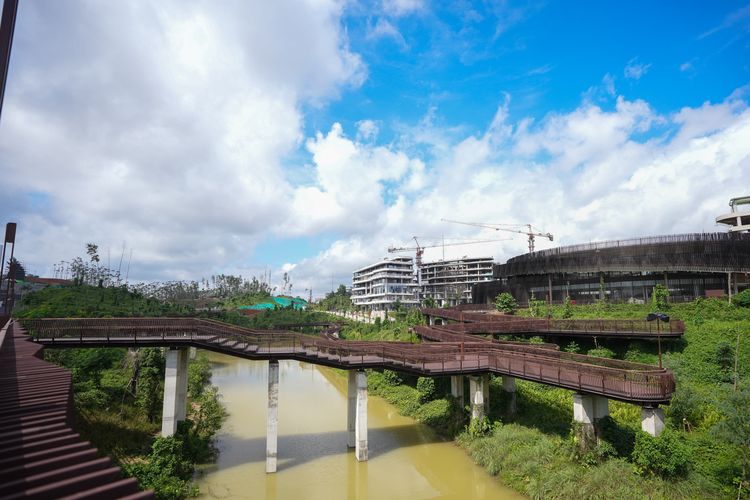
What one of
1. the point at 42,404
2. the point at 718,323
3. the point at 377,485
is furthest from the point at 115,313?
the point at 718,323

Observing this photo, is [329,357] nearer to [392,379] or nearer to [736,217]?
[392,379]

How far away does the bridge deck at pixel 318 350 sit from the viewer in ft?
72.4

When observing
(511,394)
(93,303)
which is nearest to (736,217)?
(511,394)

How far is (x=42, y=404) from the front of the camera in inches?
326

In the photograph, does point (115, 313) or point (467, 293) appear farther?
point (467, 293)

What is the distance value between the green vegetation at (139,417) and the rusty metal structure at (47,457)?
48.2 ft

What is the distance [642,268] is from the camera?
165 feet

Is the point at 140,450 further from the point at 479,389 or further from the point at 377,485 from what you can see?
the point at 479,389

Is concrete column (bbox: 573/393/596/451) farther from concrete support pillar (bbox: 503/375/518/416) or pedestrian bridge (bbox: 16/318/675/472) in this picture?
concrete support pillar (bbox: 503/375/518/416)

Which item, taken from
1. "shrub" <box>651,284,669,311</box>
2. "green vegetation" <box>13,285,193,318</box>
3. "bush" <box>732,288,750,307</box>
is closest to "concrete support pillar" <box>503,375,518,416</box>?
"shrub" <box>651,284,669,311</box>

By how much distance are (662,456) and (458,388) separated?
14783mm

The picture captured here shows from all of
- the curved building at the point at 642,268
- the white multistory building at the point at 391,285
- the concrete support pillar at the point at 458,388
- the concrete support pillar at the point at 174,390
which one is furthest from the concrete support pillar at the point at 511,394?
the white multistory building at the point at 391,285

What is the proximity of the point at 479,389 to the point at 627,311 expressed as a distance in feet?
82.2

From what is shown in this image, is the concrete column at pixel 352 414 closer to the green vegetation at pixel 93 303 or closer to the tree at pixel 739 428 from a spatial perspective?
the tree at pixel 739 428
